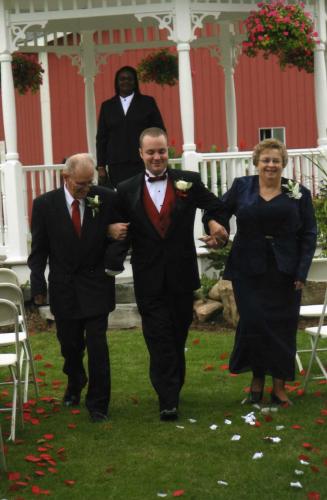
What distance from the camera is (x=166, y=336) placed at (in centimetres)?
769

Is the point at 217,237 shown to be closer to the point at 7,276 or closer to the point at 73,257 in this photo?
the point at 73,257

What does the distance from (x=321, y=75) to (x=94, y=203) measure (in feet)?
21.5

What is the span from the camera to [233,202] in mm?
7961

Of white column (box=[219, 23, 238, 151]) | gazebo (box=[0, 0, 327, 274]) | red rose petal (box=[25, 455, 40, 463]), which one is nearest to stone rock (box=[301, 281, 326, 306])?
gazebo (box=[0, 0, 327, 274])

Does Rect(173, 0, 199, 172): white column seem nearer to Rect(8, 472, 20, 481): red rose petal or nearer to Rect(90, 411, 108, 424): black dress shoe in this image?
Rect(90, 411, 108, 424): black dress shoe

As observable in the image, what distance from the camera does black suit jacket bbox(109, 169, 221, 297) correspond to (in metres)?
7.69

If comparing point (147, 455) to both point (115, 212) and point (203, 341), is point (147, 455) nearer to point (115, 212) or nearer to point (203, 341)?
point (115, 212)

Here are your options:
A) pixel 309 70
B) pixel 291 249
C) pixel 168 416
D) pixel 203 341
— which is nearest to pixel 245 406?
pixel 168 416

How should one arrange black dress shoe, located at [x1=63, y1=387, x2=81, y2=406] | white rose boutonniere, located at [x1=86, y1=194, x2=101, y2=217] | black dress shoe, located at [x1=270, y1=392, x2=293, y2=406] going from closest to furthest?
white rose boutonniere, located at [x1=86, y1=194, x2=101, y2=217] < black dress shoe, located at [x1=270, y1=392, x2=293, y2=406] < black dress shoe, located at [x1=63, y1=387, x2=81, y2=406]

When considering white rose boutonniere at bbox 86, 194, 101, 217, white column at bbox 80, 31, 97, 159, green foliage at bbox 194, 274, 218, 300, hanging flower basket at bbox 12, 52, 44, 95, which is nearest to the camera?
white rose boutonniere at bbox 86, 194, 101, 217

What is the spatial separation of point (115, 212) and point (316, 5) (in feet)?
21.6

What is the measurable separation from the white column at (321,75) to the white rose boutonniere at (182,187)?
604 cm

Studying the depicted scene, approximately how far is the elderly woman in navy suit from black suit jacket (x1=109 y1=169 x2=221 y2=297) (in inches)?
10.2

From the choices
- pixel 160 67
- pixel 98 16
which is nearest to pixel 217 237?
pixel 98 16
